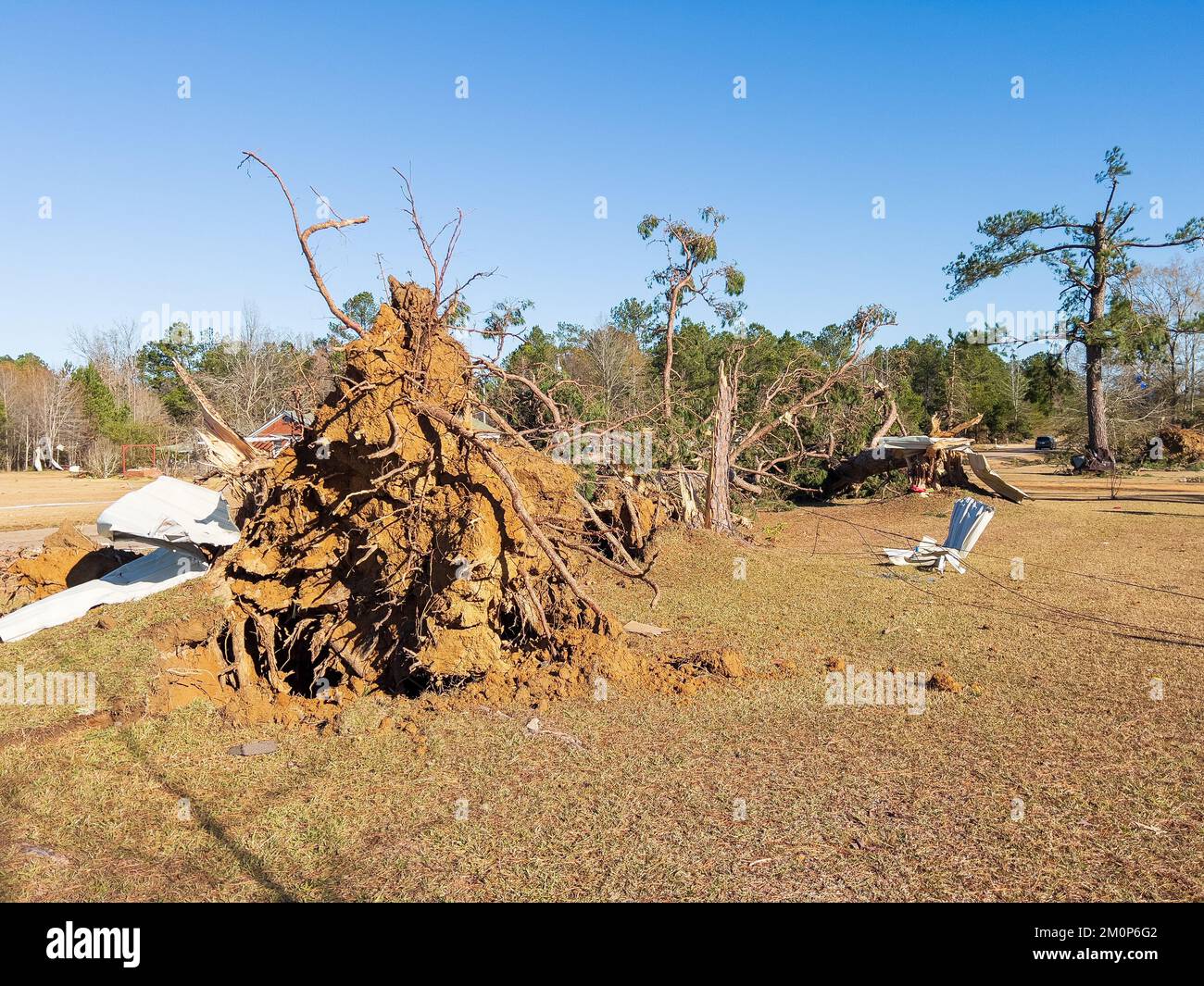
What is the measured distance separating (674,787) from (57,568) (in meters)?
7.93

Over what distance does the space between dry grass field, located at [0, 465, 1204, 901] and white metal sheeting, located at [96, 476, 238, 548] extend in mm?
1382

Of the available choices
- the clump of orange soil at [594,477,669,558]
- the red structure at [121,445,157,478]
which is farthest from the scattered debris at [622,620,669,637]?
the red structure at [121,445,157,478]

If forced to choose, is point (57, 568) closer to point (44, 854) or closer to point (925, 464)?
point (44, 854)

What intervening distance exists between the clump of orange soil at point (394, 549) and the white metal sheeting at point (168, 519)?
1395 millimetres

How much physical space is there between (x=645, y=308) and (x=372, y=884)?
2921 centimetres

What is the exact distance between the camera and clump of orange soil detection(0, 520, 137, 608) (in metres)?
8.96

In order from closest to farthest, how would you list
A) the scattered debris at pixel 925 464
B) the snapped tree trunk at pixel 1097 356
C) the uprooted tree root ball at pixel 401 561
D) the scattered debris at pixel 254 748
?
1. the scattered debris at pixel 254 748
2. the uprooted tree root ball at pixel 401 561
3. the scattered debris at pixel 925 464
4. the snapped tree trunk at pixel 1097 356

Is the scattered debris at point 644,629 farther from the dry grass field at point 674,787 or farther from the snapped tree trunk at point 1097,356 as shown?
the snapped tree trunk at point 1097,356

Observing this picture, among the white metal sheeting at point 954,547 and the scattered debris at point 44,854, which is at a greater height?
the white metal sheeting at point 954,547

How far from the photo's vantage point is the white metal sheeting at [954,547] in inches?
468

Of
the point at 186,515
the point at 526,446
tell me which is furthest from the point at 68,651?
the point at 526,446

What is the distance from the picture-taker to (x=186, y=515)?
8.60 meters

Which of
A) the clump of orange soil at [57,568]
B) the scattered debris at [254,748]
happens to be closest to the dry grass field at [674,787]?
the scattered debris at [254,748]

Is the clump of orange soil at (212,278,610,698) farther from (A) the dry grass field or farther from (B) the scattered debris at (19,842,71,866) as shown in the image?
(B) the scattered debris at (19,842,71,866)
